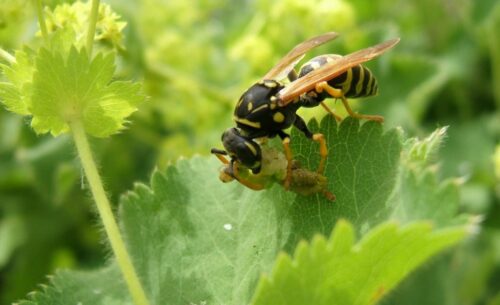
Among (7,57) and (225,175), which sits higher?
(7,57)

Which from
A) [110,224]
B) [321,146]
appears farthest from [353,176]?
[110,224]

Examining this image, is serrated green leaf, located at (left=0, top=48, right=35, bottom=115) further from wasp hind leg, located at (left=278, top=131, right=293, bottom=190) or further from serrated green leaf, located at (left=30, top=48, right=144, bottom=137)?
wasp hind leg, located at (left=278, top=131, right=293, bottom=190)

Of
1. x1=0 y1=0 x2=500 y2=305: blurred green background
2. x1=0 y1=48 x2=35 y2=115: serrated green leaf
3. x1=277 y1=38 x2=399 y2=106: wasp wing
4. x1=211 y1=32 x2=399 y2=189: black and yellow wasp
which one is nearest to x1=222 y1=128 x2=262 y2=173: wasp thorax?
x1=211 y1=32 x2=399 y2=189: black and yellow wasp

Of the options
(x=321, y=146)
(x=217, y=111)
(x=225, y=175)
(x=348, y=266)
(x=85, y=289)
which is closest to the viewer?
(x=348, y=266)

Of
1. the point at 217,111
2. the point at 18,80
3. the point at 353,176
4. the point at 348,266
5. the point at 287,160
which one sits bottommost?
the point at 348,266

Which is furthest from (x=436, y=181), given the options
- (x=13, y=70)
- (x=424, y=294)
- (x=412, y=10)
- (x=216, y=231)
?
(x=412, y=10)

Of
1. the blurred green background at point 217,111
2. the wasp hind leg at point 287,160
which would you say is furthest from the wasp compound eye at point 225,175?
the blurred green background at point 217,111

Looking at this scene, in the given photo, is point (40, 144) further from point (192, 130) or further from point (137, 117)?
point (192, 130)

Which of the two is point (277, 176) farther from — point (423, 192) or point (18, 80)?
point (18, 80)
